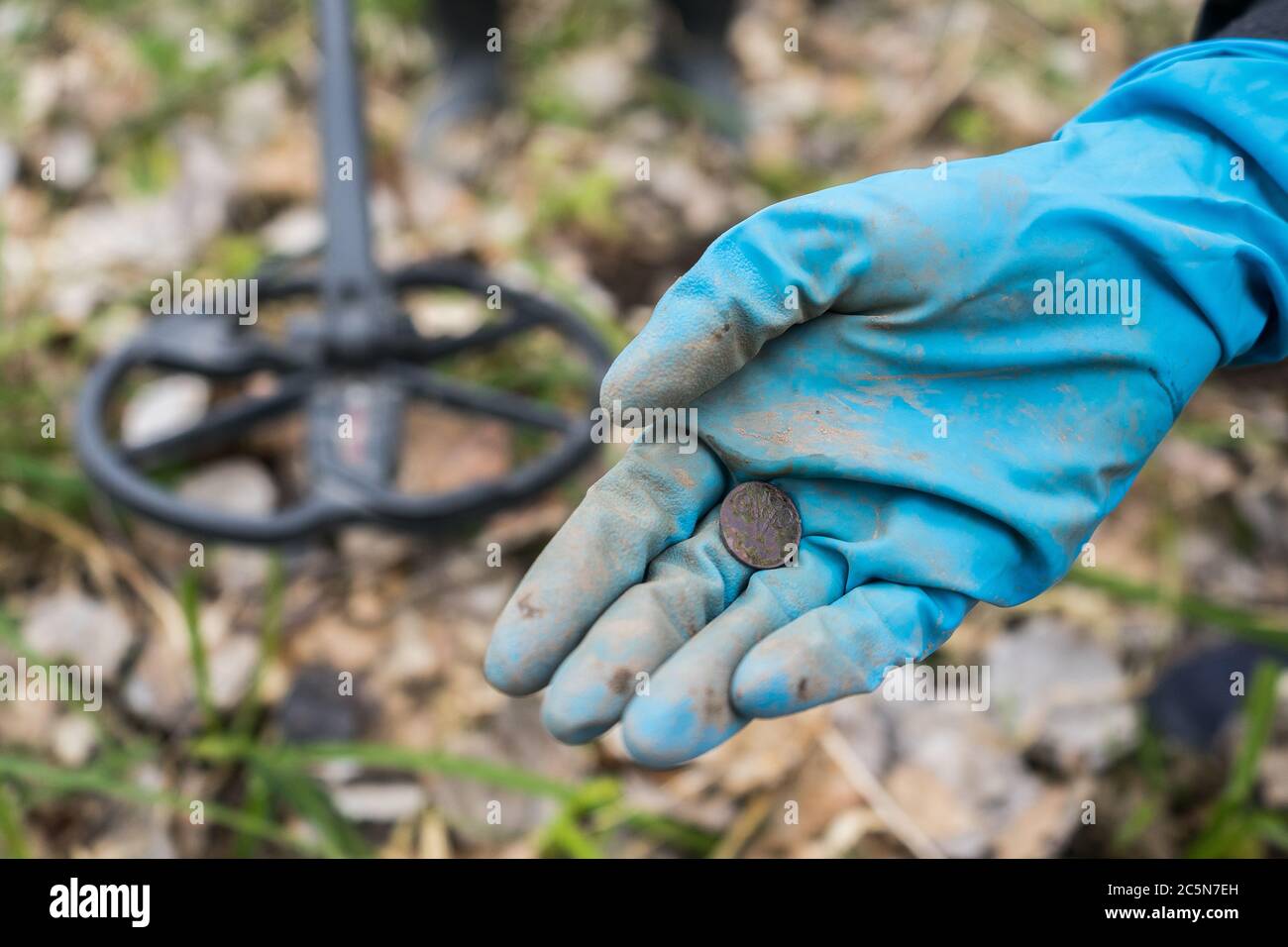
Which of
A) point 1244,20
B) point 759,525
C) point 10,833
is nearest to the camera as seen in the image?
point 759,525

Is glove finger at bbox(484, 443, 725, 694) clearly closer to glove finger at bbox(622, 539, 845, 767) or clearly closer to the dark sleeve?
glove finger at bbox(622, 539, 845, 767)

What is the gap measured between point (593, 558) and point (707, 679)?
185mm

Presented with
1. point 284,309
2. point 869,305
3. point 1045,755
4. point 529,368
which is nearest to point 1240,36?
point 869,305

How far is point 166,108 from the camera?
118 inches

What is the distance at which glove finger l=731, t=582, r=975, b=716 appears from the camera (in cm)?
115

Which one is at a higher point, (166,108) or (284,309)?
(166,108)

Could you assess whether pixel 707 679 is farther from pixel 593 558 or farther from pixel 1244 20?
pixel 1244 20

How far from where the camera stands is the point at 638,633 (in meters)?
1.19

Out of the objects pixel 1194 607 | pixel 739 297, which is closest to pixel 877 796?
pixel 1194 607

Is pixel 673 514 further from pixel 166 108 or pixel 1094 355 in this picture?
pixel 166 108

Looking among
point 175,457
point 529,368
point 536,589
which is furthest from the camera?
point 529,368

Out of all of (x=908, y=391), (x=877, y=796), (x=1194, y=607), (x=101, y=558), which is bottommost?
(x=877, y=796)

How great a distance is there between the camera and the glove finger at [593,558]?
120 centimetres

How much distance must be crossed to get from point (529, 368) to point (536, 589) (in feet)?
4.61
